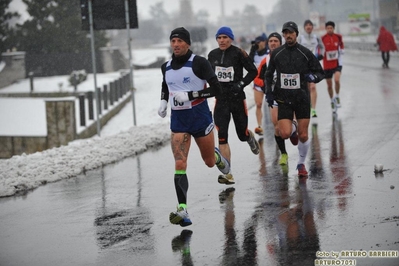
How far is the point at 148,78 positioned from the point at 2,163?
93.3ft

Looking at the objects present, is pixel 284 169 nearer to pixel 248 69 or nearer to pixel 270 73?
pixel 270 73

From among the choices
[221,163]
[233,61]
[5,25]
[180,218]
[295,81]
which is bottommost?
[180,218]

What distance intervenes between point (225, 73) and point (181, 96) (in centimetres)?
257

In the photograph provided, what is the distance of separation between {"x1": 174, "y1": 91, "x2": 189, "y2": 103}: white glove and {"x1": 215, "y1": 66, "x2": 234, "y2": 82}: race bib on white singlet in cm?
248

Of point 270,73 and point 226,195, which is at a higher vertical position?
point 270,73

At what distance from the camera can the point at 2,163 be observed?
40.7ft

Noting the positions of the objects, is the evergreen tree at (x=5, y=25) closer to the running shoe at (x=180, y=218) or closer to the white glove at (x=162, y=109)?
the white glove at (x=162, y=109)

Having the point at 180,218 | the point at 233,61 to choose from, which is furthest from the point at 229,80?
the point at 180,218

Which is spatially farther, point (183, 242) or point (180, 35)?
point (180, 35)

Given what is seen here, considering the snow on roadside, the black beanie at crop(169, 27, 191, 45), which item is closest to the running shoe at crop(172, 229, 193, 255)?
the black beanie at crop(169, 27, 191, 45)

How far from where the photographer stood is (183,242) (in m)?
7.27

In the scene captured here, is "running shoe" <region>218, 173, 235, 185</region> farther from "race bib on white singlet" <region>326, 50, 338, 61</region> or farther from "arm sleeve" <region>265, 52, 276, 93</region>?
"race bib on white singlet" <region>326, 50, 338, 61</region>

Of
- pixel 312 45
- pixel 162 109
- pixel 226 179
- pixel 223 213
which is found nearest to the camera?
pixel 223 213

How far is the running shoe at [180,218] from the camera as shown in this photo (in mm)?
7723
